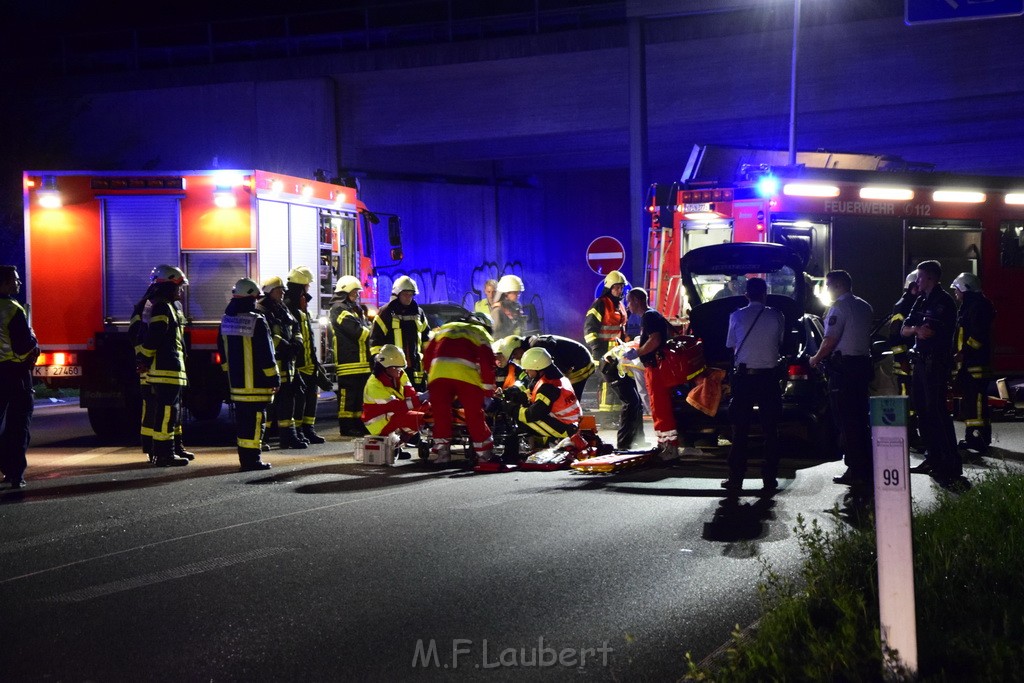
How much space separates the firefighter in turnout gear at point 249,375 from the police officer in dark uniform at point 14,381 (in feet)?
5.71

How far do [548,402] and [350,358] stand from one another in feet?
11.8

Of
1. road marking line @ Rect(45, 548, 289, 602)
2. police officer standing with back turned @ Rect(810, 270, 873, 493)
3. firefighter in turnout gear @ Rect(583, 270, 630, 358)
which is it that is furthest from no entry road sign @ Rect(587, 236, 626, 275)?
road marking line @ Rect(45, 548, 289, 602)

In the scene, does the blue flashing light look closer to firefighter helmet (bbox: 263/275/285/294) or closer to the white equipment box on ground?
firefighter helmet (bbox: 263/275/285/294)

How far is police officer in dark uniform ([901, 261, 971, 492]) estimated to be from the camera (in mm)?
9969

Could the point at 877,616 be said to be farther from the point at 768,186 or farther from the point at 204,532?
the point at 768,186

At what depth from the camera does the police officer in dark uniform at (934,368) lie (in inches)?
392

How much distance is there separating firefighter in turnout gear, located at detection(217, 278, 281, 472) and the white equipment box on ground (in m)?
0.86

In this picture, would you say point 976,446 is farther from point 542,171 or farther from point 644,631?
point 542,171

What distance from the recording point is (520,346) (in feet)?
40.6

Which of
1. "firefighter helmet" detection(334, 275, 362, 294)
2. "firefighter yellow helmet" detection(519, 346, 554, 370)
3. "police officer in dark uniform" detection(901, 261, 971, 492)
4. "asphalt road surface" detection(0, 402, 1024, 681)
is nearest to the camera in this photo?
"asphalt road surface" detection(0, 402, 1024, 681)

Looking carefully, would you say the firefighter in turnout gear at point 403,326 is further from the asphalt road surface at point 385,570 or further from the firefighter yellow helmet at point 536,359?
the asphalt road surface at point 385,570

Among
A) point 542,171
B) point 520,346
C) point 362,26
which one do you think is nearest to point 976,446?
point 520,346

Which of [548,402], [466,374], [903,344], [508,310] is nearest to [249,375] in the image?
[466,374]

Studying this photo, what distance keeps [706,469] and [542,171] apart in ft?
85.8
